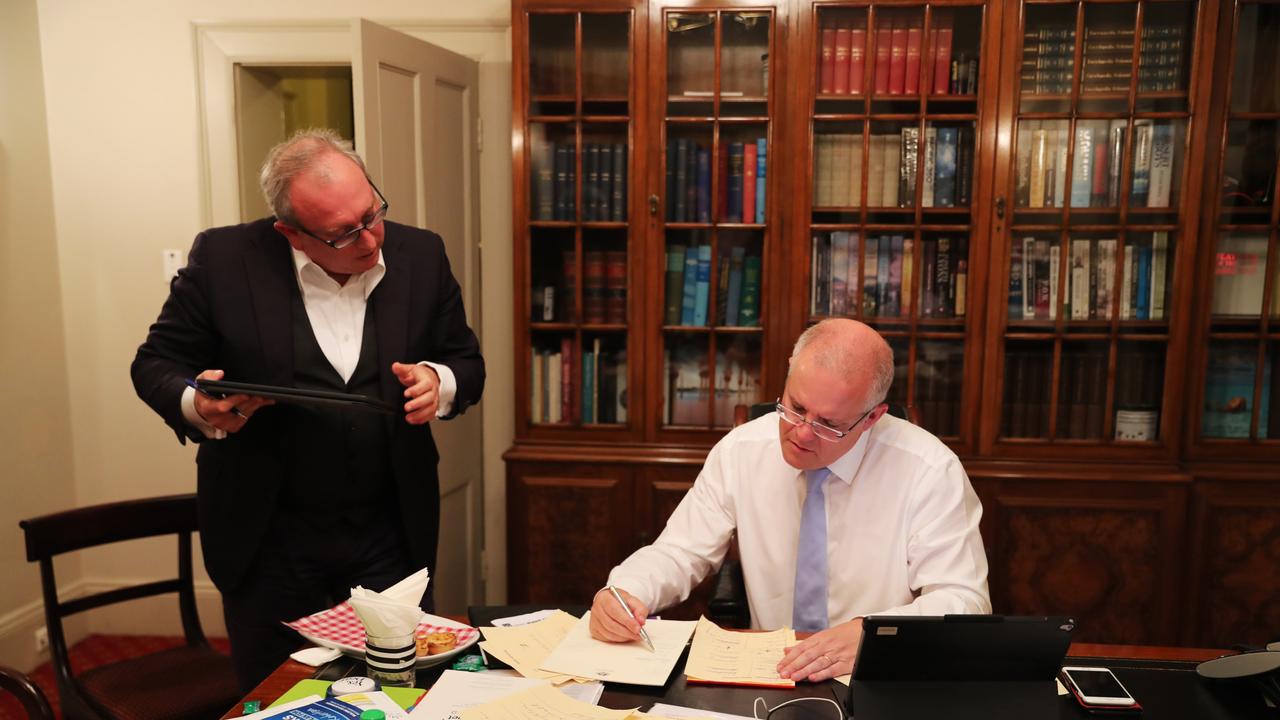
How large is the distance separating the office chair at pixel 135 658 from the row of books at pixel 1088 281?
2.47 m

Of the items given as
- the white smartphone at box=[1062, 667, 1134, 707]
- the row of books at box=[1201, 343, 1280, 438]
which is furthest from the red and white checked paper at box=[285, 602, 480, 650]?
the row of books at box=[1201, 343, 1280, 438]

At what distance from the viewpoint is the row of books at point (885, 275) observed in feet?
9.32

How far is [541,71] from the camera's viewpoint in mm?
2879

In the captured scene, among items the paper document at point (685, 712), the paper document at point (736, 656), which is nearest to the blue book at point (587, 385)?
the paper document at point (736, 656)

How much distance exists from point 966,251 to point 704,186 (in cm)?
86

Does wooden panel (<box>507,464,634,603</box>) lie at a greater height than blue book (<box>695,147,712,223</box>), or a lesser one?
lesser

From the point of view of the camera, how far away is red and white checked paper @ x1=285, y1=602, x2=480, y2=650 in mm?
1435

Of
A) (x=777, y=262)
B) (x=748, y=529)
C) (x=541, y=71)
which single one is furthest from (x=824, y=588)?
(x=541, y=71)

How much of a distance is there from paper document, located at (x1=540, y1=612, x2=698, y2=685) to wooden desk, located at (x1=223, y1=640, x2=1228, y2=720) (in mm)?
24

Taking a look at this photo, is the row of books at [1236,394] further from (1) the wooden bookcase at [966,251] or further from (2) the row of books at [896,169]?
(2) the row of books at [896,169]

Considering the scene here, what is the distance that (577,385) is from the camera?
3.00 m

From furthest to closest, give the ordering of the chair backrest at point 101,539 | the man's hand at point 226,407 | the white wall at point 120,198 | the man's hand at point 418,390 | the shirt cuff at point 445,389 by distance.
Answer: the white wall at point 120,198 < the chair backrest at point 101,539 < the shirt cuff at point 445,389 < the man's hand at point 418,390 < the man's hand at point 226,407

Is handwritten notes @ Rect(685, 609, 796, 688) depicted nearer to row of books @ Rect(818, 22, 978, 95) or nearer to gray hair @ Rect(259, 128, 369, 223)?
gray hair @ Rect(259, 128, 369, 223)

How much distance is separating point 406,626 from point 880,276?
2046mm
